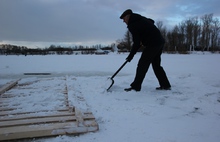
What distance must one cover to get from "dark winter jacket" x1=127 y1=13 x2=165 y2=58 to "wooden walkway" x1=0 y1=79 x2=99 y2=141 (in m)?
1.91

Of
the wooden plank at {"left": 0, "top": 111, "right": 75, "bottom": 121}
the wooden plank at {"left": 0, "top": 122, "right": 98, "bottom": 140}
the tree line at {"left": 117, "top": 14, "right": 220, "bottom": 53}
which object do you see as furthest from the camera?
the tree line at {"left": 117, "top": 14, "right": 220, "bottom": 53}

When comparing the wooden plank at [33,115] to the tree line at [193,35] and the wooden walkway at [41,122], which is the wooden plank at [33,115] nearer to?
the wooden walkway at [41,122]

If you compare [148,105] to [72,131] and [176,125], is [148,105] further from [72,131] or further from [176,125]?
[72,131]

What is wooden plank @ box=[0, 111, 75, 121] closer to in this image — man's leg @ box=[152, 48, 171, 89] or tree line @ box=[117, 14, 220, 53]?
man's leg @ box=[152, 48, 171, 89]

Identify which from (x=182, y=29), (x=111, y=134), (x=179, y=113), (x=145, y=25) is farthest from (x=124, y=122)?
(x=182, y=29)

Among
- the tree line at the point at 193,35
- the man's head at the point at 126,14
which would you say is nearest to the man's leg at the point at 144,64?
the man's head at the point at 126,14

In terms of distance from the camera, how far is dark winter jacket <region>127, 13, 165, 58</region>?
3902 millimetres

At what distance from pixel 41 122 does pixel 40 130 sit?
258 mm

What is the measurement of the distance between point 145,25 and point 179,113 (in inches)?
73.2

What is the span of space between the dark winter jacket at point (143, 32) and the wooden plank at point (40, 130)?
7.43 ft

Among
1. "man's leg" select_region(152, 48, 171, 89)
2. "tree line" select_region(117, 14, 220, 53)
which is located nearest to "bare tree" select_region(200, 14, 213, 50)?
"tree line" select_region(117, 14, 220, 53)

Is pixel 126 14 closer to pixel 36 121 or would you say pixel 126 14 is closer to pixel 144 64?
pixel 144 64

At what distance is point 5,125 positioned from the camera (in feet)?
7.51

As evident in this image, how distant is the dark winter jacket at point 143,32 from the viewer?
3.90 metres
